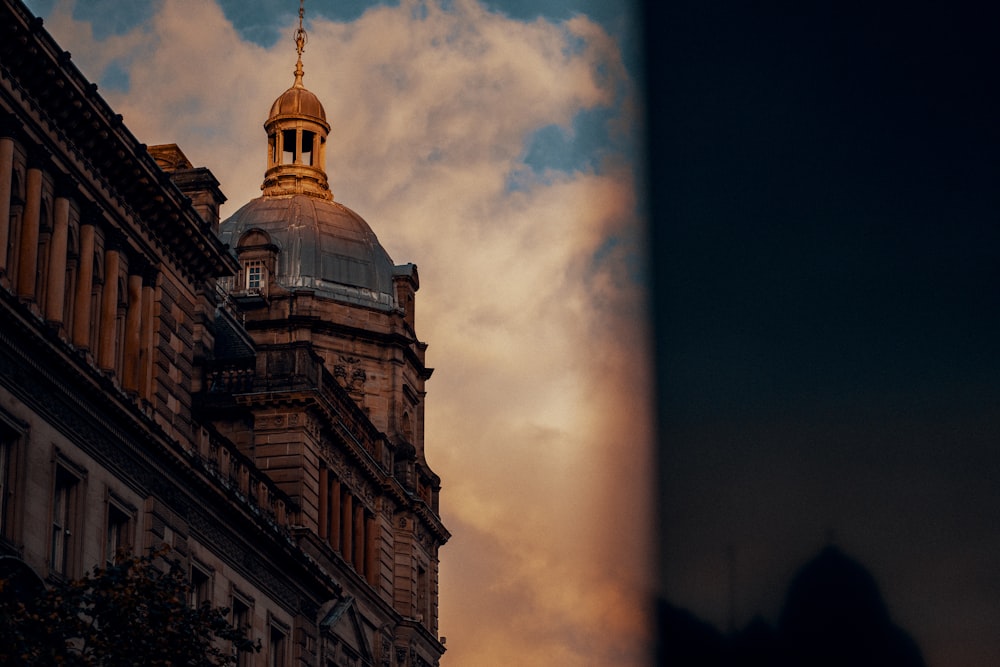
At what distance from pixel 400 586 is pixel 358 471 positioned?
7.20m

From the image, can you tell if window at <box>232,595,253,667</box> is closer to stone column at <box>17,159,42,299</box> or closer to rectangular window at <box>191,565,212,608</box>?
rectangular window at <box>191,565,212,608</box>

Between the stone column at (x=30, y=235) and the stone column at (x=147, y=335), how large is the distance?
20.0 ft

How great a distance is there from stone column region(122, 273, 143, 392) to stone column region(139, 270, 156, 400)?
0.62 ft

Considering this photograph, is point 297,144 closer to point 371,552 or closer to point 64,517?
point 371,552

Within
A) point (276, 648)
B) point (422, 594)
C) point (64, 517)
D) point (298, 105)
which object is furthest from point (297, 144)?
point (64, 517)

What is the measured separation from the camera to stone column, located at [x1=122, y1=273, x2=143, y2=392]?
48.5 m

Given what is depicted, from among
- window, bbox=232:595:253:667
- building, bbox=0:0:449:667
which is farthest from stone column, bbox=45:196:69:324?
window, bbox=232:595:253:667

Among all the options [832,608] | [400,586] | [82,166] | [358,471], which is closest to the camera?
[832,608]

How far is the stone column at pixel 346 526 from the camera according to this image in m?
68.3

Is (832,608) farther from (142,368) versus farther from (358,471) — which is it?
Result: (358,471)

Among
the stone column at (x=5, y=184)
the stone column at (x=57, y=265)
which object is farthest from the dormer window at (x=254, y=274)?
the stone column at (x=5, y=184)

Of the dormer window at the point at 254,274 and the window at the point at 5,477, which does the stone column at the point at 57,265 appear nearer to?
the window at the point at 5,477

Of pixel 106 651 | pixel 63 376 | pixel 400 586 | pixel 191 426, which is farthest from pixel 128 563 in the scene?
pixel 400 586

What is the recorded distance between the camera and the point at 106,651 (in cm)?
3394
